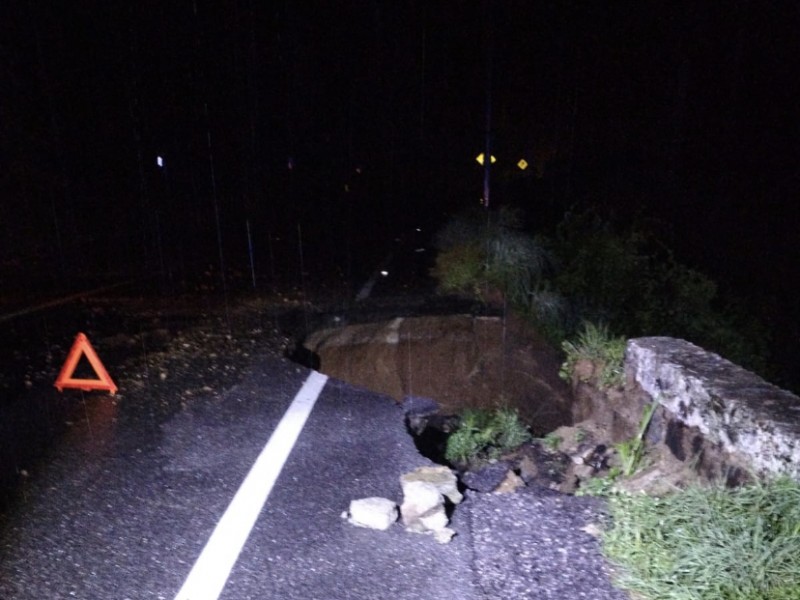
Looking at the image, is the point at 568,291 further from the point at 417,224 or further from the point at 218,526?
the point at 417,224

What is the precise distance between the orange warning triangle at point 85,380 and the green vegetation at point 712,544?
170 inches

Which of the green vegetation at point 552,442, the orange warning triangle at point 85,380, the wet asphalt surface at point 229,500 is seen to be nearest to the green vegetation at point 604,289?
the green vegetation at point 552,442

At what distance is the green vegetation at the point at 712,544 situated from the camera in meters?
2.33

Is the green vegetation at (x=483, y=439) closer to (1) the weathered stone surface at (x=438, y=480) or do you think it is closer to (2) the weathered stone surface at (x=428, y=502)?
(1) the weathered stone surface at (x=438, y=480)

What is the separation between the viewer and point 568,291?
929 cm

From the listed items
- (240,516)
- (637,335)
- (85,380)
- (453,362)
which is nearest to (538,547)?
(240,516)

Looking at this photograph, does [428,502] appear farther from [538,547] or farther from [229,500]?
[229,500]

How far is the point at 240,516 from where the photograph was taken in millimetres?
3191

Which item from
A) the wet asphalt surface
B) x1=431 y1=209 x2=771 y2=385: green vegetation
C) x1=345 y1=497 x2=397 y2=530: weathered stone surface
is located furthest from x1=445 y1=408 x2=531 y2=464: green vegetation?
x1=431 y1=209 x2=771 y2=385: green vegetation

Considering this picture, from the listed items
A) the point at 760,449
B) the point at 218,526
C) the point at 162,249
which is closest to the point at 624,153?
the point at 162,249

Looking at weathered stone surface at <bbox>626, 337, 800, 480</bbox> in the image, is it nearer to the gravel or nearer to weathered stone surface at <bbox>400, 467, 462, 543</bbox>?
the gravel

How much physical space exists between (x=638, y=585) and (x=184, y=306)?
23.7 feet

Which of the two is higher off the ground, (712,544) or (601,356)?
(712,544)

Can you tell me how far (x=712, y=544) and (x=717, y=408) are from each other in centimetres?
108
